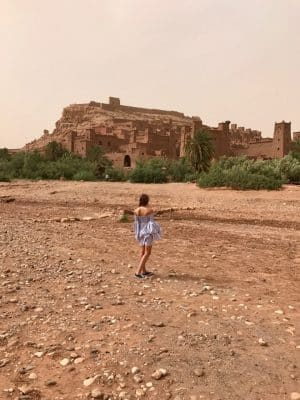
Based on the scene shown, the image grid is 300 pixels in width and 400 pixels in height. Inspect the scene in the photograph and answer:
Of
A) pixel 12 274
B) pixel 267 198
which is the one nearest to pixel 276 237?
pixel 12 274

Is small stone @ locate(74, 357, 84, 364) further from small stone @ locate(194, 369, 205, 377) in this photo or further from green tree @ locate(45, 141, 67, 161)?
green tree @ locate(45, 141, 67, 161)

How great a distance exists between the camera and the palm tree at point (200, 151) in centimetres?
4056

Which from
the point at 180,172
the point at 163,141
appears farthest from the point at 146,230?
the point at 163,141

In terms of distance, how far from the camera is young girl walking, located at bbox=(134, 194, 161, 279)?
271 inches

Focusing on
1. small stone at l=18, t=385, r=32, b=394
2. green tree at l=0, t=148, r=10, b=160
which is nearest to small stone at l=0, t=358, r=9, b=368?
small stone at l=18, t=385, r=32, b=394

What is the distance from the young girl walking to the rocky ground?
0.82ft

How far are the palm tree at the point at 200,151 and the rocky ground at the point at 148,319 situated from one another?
30.3m

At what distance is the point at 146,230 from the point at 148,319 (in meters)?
2.21

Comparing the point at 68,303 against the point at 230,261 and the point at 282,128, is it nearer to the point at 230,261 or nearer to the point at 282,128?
the point at 230,261

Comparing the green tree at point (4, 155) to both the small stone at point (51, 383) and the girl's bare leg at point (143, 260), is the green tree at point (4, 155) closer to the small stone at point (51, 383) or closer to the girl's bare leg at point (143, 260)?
the girl's bare leg at point (143, 260)

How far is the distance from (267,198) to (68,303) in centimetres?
1747

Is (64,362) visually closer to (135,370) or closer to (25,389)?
(25,389)

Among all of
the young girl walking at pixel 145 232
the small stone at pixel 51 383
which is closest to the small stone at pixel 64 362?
the small stone at pixel 51 383

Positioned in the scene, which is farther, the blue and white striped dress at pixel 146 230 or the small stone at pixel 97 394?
the blue and white striped dress at pixel 146 230
